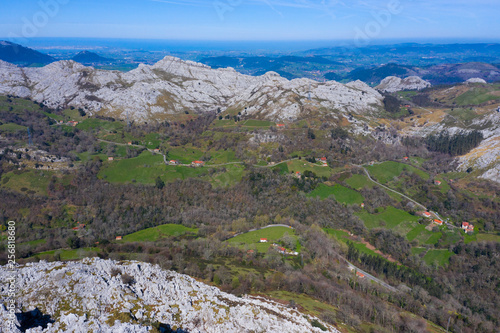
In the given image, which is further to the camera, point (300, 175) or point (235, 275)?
point (300, 175)

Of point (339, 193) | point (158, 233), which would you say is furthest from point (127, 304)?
point (339, 193)

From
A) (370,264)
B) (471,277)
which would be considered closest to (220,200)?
(370,264)

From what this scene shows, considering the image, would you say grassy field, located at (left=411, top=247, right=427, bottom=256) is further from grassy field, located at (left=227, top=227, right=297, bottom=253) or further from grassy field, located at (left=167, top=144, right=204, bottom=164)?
grassy field, located at (left=167, top=144, right=204, bottom=164)

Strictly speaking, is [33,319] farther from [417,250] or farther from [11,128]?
[11,128]

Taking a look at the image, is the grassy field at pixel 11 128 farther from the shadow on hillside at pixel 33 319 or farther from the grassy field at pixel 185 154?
the shadow on hillside at pixel 33 319

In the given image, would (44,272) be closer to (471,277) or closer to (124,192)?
(124,192)
